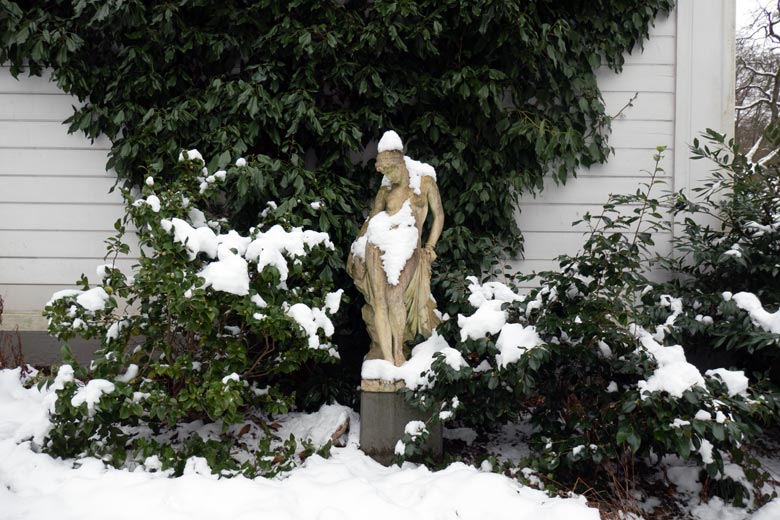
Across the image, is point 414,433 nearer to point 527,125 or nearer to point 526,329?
point 526,329

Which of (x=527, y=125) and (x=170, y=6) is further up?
(x=170, y=6)

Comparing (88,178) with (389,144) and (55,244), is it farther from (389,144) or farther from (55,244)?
(389,144)

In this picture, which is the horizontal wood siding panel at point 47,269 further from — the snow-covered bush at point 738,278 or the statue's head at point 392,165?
the snow-covered bush at point 738,278

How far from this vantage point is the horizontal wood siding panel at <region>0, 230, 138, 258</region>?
16.3 ft

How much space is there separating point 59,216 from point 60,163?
1.52 ft

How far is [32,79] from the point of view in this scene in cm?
494

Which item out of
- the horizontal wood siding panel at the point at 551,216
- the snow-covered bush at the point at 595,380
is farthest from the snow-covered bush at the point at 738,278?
the horizontal wood siding panel at the point at 551,216

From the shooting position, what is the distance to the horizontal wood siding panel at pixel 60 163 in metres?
4.97

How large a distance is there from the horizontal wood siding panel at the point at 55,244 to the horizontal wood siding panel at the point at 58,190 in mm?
288

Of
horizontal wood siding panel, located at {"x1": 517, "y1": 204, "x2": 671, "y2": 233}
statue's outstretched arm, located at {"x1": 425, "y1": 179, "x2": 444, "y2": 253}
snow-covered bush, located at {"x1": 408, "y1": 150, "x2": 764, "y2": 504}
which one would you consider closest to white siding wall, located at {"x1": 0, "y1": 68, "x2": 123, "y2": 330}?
statue's outstretched arm, located at {"x1": 425, "y1": 179, "x2": 444, "y2": 253}

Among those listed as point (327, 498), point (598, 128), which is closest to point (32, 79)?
point (327, 498)

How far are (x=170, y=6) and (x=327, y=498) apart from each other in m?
3.76

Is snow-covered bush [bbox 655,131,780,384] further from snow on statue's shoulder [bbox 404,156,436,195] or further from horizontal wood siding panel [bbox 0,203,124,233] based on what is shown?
horizontal wood siding panel [bbox 0,203,124,233]

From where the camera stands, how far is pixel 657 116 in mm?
4918
